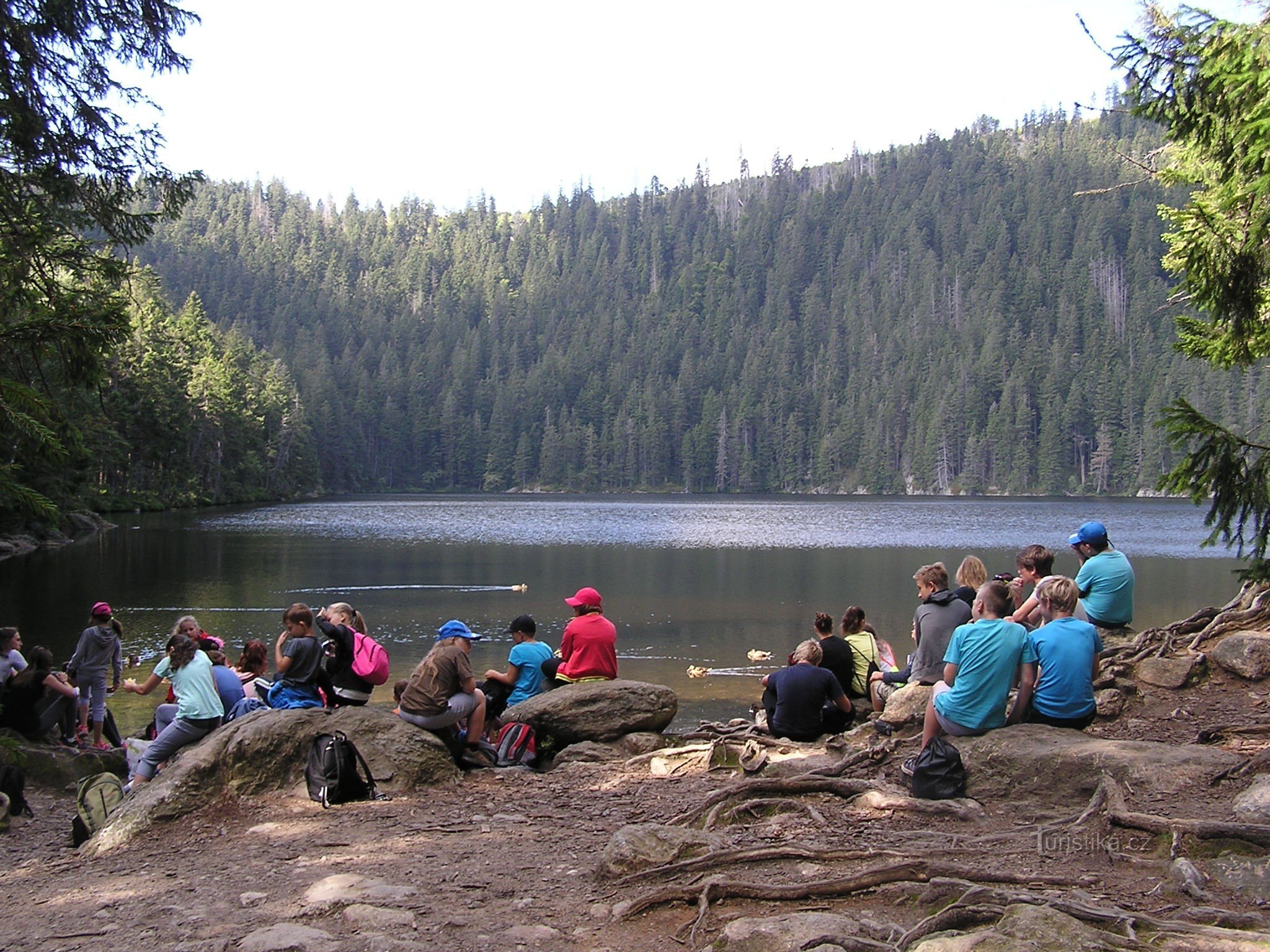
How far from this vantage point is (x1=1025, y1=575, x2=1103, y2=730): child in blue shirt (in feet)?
22.1

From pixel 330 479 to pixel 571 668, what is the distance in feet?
394

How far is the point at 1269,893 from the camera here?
4.21m

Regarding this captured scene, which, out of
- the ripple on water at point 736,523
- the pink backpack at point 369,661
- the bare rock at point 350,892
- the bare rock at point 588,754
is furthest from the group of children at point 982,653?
the ripple on water at point 736,523

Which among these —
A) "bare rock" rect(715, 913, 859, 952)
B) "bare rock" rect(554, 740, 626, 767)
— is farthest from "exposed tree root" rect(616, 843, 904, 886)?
"bare rock" rect(554, 740, 626, 767)

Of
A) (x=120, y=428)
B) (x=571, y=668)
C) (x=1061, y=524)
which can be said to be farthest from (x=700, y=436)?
(x=571, y=668)

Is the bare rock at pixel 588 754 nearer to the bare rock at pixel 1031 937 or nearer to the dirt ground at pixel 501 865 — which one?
the dirt ground at pixel 501 865

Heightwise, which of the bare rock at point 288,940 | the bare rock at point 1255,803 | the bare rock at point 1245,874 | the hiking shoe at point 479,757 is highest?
the bare rock at point 1255,803

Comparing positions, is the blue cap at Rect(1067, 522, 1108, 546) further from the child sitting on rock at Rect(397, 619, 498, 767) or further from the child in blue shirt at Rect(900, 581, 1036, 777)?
the child sitting on rock at Rect(397, 619, 498, 767)

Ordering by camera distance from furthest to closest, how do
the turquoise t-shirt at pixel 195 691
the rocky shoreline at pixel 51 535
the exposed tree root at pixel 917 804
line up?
the rocky shoreline at pixel 51 535 → the turquoise t-shirt at pixel 195 691 → the exposed tree root at pixel 917 804

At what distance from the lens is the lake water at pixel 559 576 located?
835 inches

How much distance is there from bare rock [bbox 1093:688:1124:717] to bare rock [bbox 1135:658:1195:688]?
0.53 meters

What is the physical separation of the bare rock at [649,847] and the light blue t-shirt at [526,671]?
5.48 metres

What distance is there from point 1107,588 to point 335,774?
717 cm

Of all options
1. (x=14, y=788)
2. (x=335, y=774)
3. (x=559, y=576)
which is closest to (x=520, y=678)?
(x=335, y=774)
